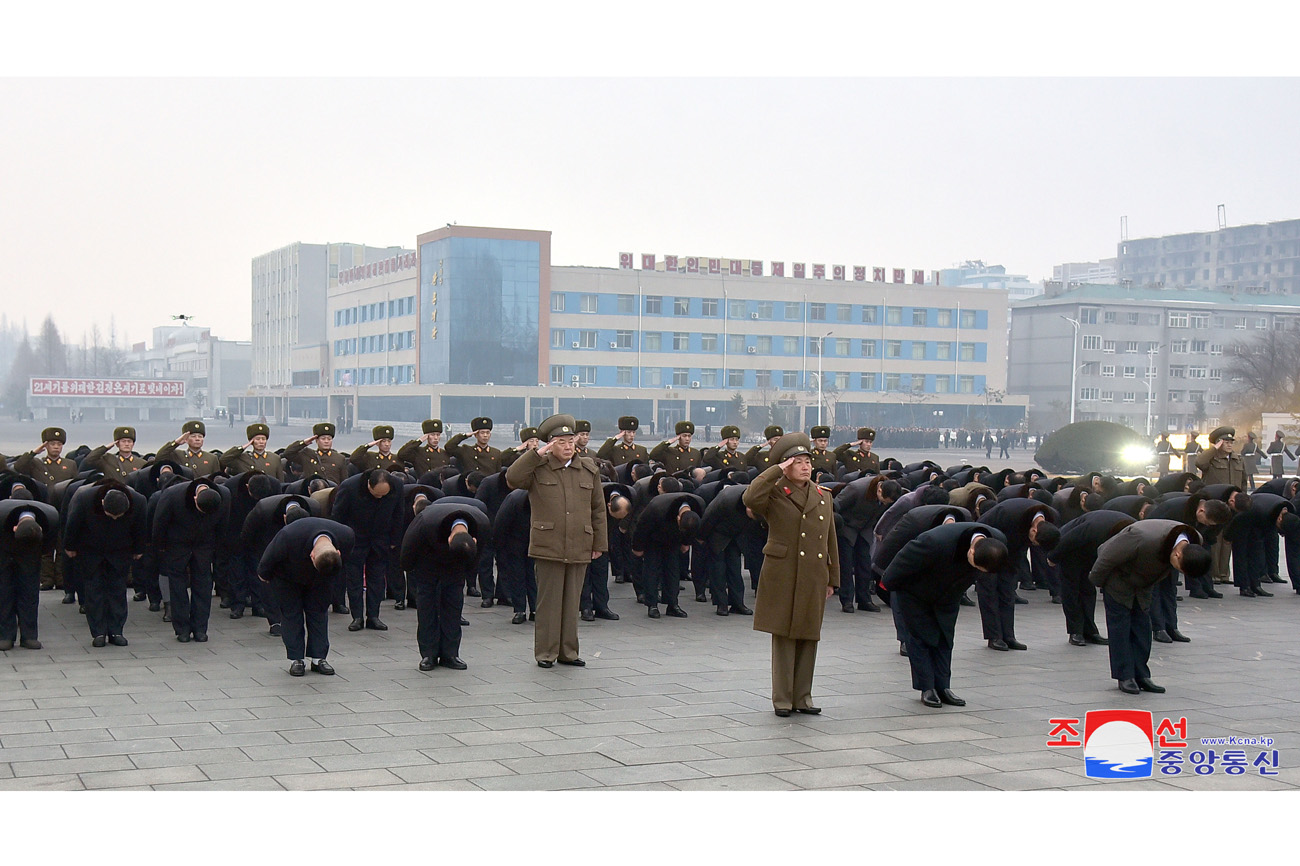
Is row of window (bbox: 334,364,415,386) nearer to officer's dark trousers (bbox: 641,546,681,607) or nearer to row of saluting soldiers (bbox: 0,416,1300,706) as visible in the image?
row of saluting soldiers (bbox: 0,416,1300,706)

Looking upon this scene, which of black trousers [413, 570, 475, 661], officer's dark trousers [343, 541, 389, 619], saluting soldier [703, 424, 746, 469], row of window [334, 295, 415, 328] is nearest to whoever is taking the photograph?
black trousers [413, 570, 475, 661]

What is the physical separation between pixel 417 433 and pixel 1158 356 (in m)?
54.6

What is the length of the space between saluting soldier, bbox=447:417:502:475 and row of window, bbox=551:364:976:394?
5707 centimetres

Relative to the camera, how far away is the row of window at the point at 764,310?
73.9 m

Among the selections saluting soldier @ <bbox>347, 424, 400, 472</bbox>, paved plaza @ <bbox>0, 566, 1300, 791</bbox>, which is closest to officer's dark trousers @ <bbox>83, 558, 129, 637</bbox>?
paved plaza @ <bbox>0, 566, 1300, 791</bbox>

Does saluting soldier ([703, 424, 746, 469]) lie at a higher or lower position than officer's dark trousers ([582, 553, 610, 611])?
higher

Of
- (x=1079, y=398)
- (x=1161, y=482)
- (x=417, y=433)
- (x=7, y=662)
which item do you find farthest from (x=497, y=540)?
(x=1079, y=398)

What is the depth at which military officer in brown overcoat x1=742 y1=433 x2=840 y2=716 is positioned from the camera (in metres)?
8.59

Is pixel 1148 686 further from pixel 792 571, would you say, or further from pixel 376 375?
pixel 376 375

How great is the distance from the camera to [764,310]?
77.4 m

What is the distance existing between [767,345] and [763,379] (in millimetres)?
2119

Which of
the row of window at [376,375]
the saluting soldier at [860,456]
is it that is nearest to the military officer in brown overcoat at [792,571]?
the saluting soldier at [860,456]

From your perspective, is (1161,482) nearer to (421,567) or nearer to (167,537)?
(421,567)

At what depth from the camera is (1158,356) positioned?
301 feet
